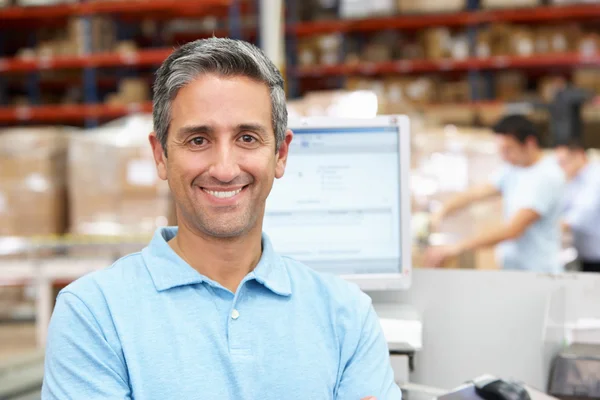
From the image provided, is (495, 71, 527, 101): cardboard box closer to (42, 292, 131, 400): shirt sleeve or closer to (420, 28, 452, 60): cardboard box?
(420, 28, 452, 60): cardboard box

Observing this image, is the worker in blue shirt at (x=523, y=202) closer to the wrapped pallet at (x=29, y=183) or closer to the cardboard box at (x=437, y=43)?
the wrapped pallet at (x=29, y=183)

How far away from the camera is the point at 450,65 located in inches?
294

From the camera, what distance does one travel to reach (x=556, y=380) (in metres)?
1.66

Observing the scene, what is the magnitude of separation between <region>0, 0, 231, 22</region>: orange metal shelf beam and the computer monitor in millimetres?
5648

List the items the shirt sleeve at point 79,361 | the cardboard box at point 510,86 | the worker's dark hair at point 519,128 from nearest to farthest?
the shirt sleeve at point 79,361 < the worker's dark hair at point 519,128 < the cardboard box at point 510,86

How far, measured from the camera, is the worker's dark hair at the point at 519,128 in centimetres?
395

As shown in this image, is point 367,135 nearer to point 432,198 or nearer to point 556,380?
point 556,380

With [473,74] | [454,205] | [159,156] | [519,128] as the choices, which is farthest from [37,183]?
[473,74]

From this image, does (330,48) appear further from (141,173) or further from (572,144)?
(141,173)

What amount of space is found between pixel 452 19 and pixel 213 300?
22.4 feet

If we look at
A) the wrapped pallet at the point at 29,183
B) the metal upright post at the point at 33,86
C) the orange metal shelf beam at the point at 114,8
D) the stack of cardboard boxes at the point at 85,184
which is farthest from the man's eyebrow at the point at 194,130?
the metal upright post at the point at 33,86

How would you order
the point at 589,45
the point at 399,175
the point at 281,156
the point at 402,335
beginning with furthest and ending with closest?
the point at 589,45, the point at 399,175, the point at 402,335, the point at 281,156

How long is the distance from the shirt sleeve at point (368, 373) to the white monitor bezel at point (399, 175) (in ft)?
1.56

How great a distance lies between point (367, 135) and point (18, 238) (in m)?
3.96
